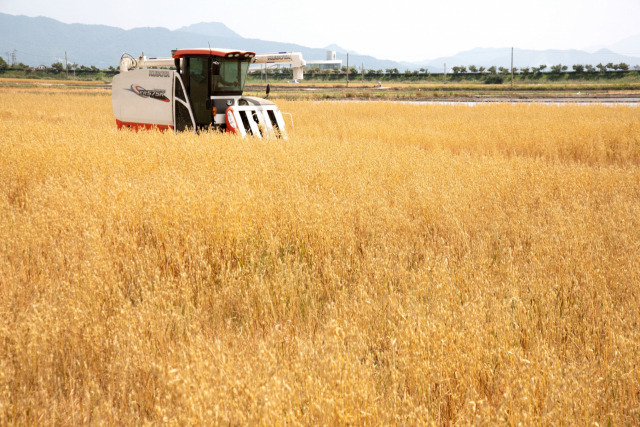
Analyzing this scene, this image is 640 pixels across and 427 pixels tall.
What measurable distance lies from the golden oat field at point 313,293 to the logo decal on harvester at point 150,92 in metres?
4.33

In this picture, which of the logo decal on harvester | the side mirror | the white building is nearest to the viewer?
the side mirror

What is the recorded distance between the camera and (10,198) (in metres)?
6.19

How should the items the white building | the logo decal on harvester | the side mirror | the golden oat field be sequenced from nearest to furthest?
the golden oat field < the side mirror < the logo decal on harvester < the white building

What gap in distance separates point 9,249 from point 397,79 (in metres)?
76.3

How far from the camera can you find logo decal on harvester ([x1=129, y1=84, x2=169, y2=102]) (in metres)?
12.0

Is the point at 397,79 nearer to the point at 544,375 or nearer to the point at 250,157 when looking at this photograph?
the point at 250,157

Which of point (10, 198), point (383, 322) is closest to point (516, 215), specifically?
point (383, 322)

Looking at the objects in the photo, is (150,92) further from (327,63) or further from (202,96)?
(327,63)

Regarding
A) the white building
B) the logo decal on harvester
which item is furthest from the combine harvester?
the white building

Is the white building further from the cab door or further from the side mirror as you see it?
the cab door

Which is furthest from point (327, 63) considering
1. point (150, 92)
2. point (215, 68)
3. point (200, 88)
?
point (200, 88)

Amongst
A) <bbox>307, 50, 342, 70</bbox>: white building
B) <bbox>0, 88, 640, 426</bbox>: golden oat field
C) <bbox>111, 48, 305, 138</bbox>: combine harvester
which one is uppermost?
<bbox>307, 50, 342, 70</bbox>: white building

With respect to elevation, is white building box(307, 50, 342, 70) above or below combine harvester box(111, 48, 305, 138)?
above

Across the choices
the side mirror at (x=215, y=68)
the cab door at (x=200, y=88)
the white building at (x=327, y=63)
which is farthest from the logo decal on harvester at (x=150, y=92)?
the white building at (x=327, y=63)
